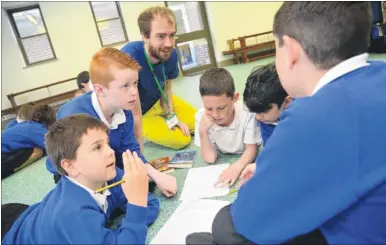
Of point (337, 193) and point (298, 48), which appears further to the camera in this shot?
point (298, 48)

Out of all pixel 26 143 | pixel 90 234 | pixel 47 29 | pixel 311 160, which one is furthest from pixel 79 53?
pixel 311 160

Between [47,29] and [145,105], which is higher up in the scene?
[47,29]

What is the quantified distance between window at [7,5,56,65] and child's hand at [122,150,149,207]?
6.30 m

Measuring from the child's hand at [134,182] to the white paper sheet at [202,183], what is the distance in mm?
441

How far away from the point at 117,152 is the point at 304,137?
1205 mm

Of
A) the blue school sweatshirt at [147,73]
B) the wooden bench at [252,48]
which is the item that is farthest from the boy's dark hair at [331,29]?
the wooden bench at [252,48]

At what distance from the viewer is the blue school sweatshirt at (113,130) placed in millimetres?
1408

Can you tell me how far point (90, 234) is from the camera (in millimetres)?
872

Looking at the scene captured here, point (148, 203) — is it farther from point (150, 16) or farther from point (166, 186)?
point (150, 16)

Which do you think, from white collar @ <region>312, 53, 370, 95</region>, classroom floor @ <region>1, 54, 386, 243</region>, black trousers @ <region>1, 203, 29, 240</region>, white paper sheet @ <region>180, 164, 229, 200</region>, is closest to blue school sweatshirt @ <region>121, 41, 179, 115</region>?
classroom floor @ <region>1, 54, 386, 243</region>

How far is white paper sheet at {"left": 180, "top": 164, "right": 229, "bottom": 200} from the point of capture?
4.57ft

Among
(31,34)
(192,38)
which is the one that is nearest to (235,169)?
(192,38)

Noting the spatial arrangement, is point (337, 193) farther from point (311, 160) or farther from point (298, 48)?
point (298, 48)

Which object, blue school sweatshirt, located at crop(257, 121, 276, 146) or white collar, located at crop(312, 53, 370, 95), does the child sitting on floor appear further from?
white collar, located at crop(312, 53, 370, 95)
